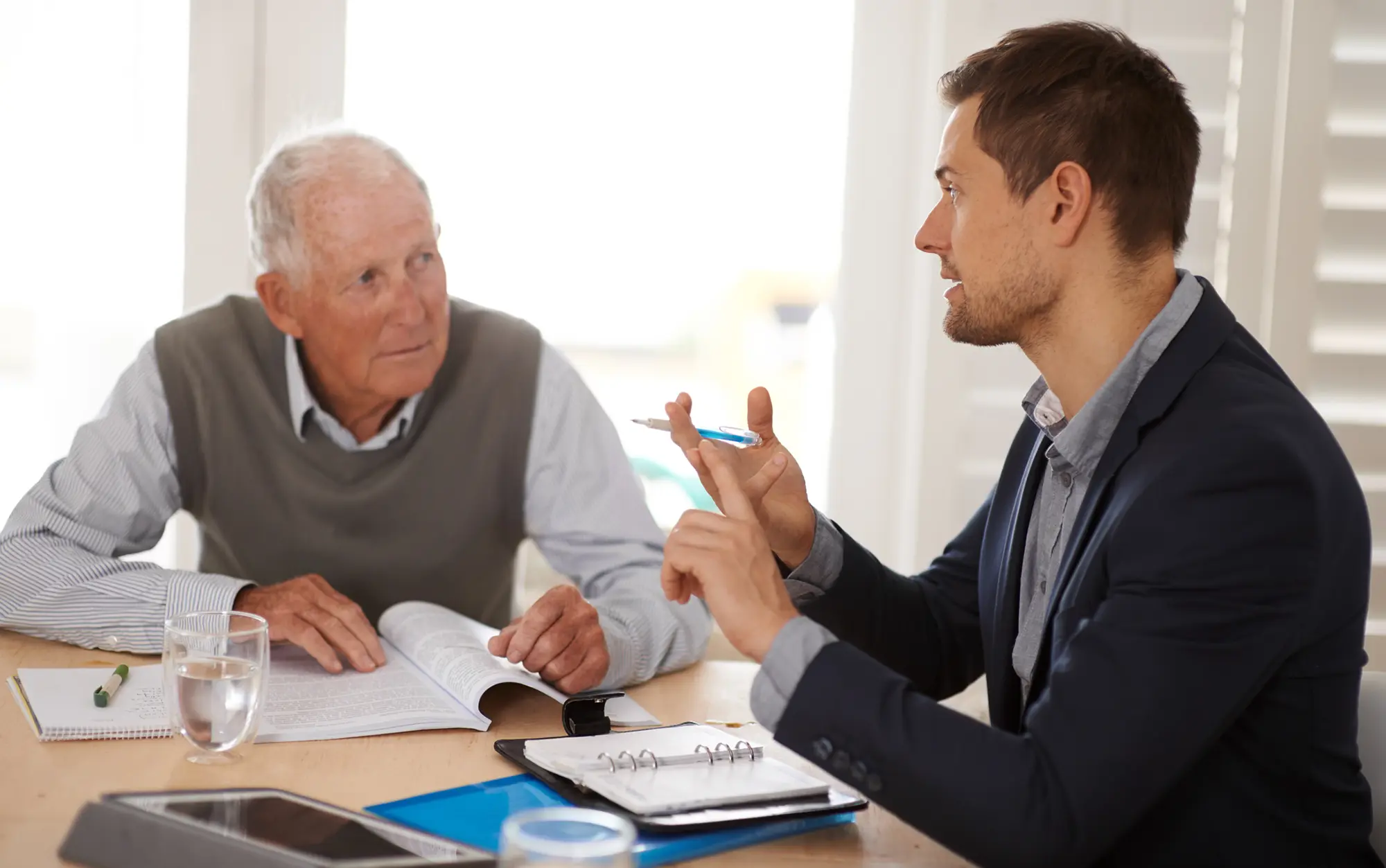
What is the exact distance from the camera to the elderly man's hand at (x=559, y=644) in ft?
4.52

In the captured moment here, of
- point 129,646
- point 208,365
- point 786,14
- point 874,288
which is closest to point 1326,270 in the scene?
point 874,288

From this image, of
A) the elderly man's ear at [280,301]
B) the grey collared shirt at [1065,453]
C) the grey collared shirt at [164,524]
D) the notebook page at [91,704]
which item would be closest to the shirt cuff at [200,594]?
the grey collared shirt at [164,524]

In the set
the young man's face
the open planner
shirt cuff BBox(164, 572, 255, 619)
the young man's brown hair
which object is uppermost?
the young man's brown hair

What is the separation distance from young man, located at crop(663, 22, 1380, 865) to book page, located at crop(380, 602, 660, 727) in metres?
0.25

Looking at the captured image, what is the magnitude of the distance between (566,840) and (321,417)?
1.36 m

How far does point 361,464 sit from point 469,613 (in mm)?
279

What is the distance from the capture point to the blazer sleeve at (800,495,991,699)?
1465 millimetres

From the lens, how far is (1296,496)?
3.38ft

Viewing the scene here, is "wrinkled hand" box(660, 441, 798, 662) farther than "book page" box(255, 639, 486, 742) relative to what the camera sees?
No

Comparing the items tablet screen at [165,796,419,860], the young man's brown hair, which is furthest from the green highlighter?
the young man's brown hair

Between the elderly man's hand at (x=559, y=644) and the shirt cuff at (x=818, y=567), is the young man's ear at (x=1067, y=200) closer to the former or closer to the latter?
the shirt cuff at (x=818, y=567)

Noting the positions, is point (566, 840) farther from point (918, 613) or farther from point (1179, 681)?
point (918, 613)

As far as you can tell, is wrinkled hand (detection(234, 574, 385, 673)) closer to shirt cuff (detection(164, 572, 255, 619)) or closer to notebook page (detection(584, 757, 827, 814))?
shirt cuff (detection(164, 572, 255, 619))

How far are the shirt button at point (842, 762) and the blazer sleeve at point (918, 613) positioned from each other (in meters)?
0.42
